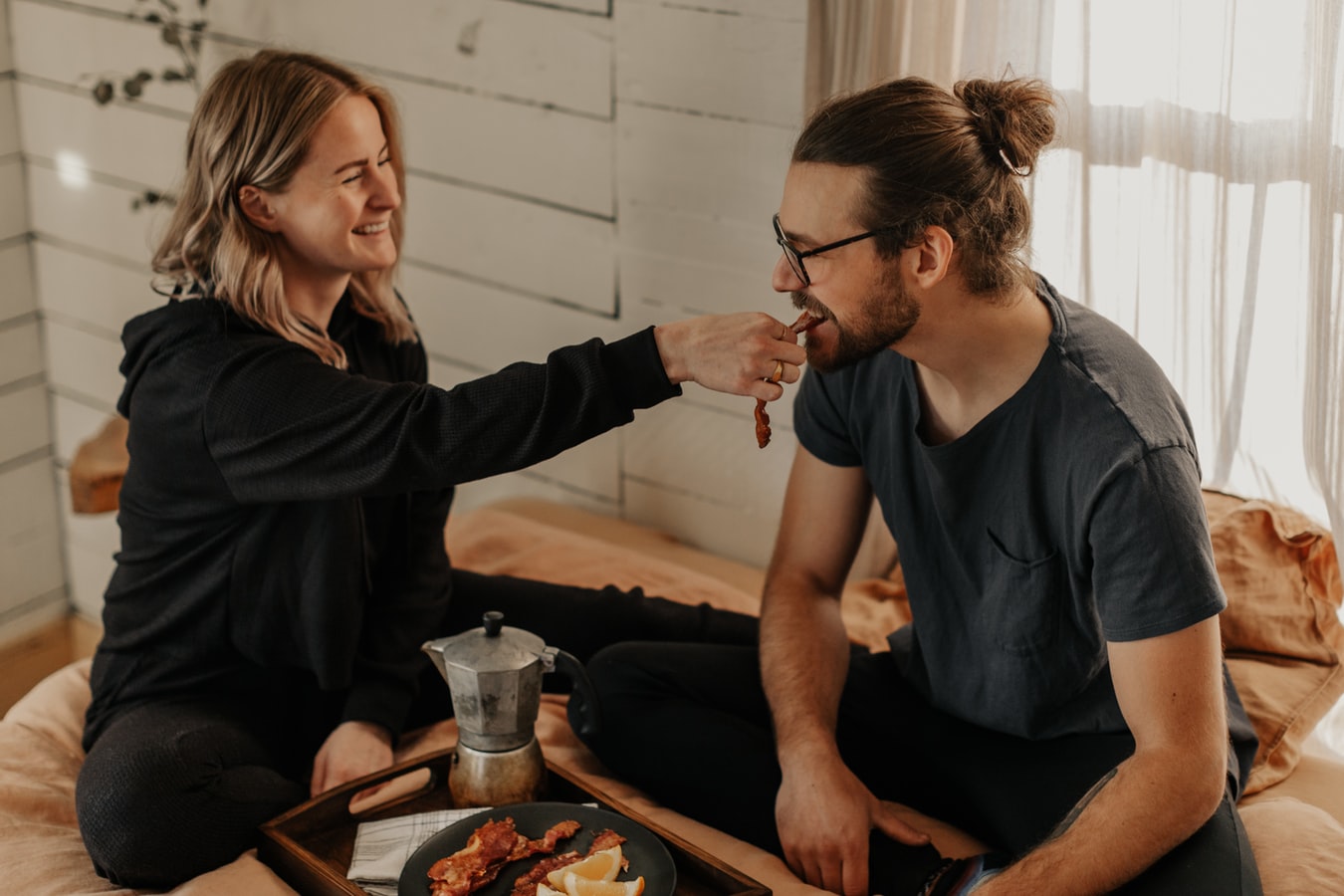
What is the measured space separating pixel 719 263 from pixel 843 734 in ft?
3.14

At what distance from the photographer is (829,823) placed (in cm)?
154

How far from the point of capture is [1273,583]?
188 cm

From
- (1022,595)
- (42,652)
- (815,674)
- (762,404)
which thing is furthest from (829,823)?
(42,652)

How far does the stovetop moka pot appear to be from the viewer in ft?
4.96

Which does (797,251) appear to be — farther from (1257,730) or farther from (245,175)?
(1257,730)

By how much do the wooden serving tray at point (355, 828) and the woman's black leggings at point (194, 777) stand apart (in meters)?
0.08

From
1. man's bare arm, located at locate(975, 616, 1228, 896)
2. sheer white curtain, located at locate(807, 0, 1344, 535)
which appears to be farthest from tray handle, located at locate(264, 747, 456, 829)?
sheer white curtain, located at locate(807, 0, 1344, 535)

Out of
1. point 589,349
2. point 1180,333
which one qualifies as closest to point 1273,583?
point 1180,333

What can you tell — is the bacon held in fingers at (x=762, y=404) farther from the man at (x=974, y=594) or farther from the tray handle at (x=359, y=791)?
the tray handle at (x=359, y=791)

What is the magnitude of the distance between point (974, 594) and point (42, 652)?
9.40 ft

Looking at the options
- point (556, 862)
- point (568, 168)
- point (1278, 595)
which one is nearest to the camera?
point (556, 862)

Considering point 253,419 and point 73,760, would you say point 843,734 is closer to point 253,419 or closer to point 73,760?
point 253,419

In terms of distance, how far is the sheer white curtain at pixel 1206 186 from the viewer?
1748 millimetres

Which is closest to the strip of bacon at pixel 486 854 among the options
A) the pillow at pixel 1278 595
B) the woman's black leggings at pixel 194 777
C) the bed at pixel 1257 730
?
the bed at pixel 1257 730
